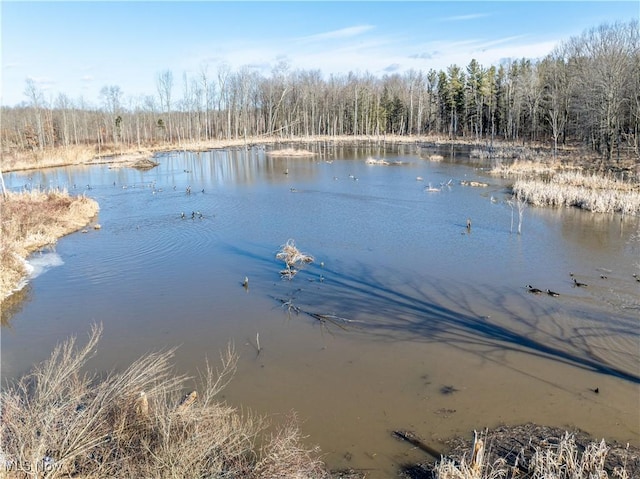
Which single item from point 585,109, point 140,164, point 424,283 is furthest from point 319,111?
point 424,283

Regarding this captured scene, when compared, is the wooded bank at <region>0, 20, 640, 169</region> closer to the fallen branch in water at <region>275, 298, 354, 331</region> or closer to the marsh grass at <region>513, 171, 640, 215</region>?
the marsh grass at <region>513, 171, 640, 215</region>

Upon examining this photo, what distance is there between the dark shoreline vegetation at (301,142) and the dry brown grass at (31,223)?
6.3 inches

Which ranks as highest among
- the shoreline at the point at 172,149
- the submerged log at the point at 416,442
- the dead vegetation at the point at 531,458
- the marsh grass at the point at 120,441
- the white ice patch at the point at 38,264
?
the shoreline at the point at 172,149

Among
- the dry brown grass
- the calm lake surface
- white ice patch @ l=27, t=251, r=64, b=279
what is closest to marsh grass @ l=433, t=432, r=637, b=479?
the calm lake surface

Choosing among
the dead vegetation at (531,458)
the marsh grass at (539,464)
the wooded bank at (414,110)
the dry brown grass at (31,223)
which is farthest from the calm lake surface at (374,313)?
the wooded bank at (414,110)

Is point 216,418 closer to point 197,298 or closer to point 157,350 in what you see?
point 157,350

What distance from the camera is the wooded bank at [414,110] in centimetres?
3506

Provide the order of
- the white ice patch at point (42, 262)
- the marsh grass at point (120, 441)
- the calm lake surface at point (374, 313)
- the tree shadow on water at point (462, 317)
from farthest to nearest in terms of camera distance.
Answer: the white ice patch at point (42, 262)
the tree shadow on water at point (462, 317)
the calm lake surface at point (374, 313)
the marsh grass at point (120, 441)

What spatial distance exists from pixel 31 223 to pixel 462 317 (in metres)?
16.0

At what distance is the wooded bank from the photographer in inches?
1380

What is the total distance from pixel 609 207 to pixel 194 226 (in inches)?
701

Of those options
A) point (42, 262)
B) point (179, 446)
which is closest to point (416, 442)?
point (179, 446)

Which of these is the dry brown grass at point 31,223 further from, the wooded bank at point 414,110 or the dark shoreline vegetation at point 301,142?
the wooded bank at point 414,110

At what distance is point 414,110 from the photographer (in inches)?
3088
